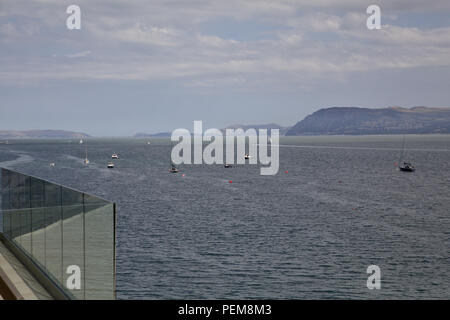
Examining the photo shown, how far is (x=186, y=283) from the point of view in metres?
28.8

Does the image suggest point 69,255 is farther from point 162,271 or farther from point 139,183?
point 139,183

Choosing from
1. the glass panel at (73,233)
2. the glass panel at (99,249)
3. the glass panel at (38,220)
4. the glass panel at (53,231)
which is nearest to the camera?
the glass panel at (99,249)

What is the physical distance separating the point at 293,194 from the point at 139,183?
27914 millimetres

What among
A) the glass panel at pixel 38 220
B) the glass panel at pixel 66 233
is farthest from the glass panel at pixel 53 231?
the glass panel at pixel 38 220

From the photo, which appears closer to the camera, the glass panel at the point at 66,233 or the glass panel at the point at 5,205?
the glass panel at the point at 66,233

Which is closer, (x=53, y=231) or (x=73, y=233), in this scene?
(x=73, y=233)

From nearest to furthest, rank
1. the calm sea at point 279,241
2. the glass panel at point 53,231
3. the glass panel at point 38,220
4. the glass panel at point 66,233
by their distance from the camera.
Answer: the glass panel at point 66,233
the glass panel at point 53,231
the glass panel at point 38,220
the calm sea at point 279,241

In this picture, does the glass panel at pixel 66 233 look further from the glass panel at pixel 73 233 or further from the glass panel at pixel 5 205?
the glass panel at pixel 5 205

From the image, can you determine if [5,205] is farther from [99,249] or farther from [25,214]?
[99,249]

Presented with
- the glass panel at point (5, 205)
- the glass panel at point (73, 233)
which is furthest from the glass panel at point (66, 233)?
the glass panel at point (5, 205)

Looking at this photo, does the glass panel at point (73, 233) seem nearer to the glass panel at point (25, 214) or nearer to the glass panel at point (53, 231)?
the glass panel at point (53, 231)

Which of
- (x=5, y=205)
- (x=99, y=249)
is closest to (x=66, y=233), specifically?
(x=99, y=249)

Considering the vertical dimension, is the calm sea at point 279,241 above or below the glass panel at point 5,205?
below

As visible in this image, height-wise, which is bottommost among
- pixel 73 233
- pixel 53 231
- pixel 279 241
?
pixel 279 241
